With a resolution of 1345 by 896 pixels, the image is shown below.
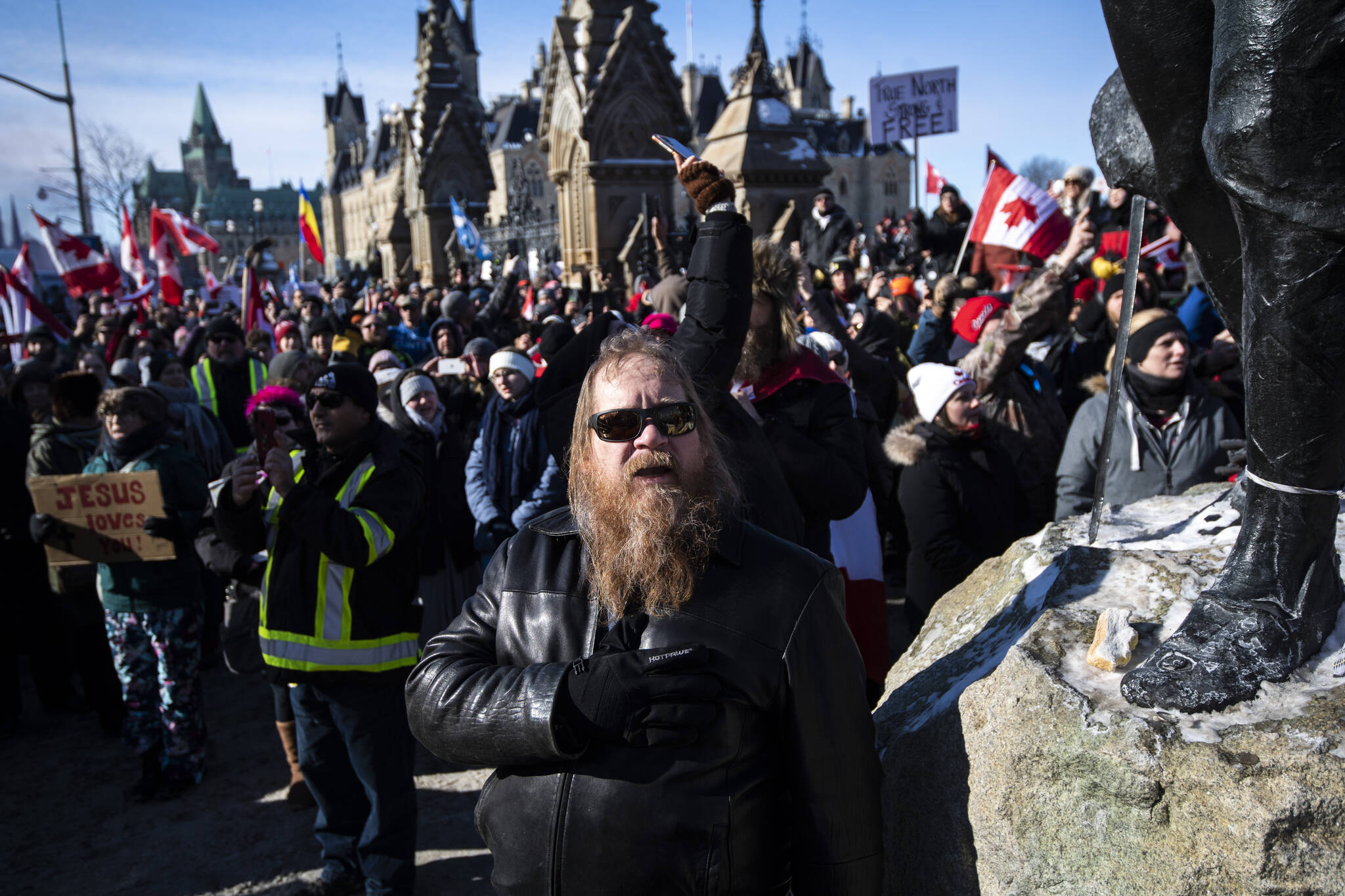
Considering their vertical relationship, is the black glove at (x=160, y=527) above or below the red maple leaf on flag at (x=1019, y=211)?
below

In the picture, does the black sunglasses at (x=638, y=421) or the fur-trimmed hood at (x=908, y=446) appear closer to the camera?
the black sunglasses at (x=638, y=421)

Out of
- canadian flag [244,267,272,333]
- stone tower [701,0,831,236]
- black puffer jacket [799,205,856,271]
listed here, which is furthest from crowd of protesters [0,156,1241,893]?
stone tower [701,0,831,236]

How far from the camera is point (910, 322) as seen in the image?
8727 millimetres

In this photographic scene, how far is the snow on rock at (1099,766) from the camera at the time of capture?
1.43 meters

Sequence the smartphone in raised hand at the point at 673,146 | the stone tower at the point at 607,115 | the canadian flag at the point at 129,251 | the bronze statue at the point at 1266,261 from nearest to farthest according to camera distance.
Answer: the bronze statue at the point at 1266,261 < the smartphone in raised hand at the point at 673,146 < the canadian flag at the point at 129,251 < the stone tower at the point at 607,115

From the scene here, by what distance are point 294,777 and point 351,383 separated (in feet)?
7.60

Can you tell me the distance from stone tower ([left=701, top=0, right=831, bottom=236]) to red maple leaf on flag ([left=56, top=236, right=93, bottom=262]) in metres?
9.12

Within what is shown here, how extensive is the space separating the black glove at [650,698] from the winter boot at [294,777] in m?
3.69

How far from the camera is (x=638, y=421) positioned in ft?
6.08

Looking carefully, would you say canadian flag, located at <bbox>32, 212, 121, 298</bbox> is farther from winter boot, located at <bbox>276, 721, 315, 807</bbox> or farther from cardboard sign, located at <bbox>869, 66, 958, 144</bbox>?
winter boot, located at <bbox>276, 721, 315, 807</bbox>

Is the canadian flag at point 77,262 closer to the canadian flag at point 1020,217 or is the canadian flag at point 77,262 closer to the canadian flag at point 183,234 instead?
the canadian flag at point 183,234

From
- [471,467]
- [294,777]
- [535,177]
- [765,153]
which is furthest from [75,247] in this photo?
[535,177]

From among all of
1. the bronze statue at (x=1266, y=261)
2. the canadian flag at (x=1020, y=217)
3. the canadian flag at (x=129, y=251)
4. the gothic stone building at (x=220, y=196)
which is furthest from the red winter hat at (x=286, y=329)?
the gothic stone building at (x=220, y=196)

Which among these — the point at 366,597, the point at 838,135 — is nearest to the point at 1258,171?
the point at 366,597
